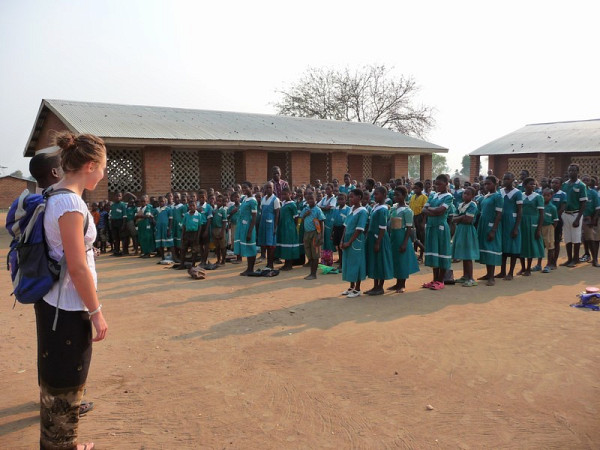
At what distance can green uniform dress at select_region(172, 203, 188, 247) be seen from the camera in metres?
10.8

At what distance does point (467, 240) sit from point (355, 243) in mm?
2101

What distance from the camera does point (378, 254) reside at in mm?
7227

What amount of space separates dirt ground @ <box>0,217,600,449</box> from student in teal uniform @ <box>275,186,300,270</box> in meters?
2.48

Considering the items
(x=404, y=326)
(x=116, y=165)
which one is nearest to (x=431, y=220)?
(x=404, y=326)

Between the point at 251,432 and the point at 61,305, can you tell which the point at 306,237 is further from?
the point at 61,305

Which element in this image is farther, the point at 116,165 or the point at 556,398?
the point at 116,165

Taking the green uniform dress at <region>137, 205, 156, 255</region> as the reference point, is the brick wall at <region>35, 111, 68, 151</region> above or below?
above

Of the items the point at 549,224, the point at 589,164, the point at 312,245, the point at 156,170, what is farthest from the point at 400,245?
the point at 589,164

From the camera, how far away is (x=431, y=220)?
783 centimetres

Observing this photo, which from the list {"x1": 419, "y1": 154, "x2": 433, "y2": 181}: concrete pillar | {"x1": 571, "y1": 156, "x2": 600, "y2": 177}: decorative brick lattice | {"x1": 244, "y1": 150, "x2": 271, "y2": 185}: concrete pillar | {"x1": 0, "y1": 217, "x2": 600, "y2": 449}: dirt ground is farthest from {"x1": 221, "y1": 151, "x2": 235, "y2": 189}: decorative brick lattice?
{"x1": 571, "y1": 156, "x2": 600, "y2": 177}: decorative brick lattice

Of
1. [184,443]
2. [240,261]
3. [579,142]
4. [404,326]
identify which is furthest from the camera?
[579,142]

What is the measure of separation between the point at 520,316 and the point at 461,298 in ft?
3.72

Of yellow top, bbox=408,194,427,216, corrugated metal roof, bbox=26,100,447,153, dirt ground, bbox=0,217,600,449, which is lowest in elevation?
dirt ground, bbox=0,217,600,449

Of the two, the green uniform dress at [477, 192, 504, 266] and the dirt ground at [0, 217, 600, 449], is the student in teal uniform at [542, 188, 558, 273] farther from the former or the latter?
the dirt ground at [0, 217, 600, 449]
